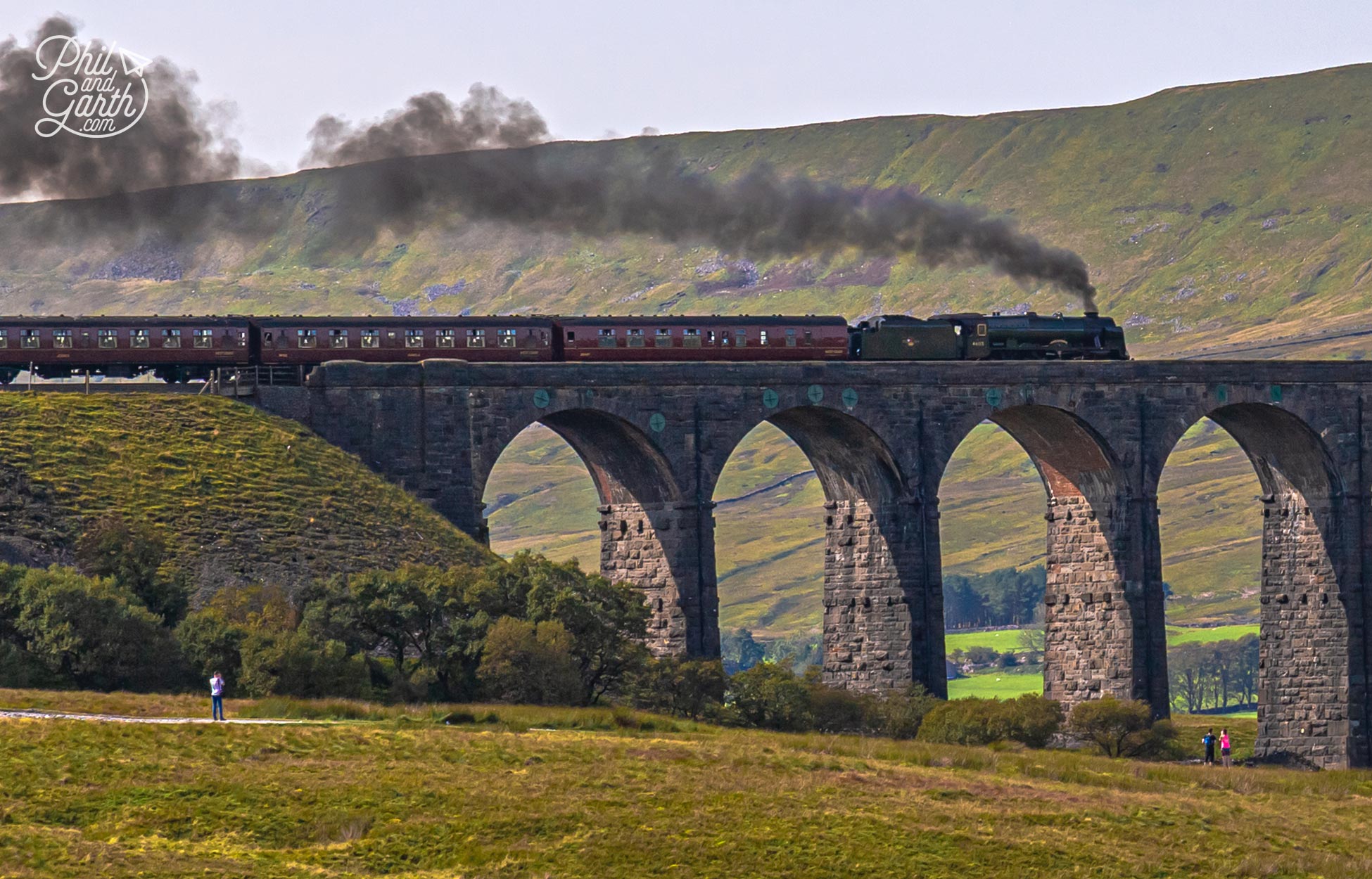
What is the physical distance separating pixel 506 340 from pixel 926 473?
1469 centimetres

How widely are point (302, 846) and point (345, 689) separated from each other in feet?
57.2

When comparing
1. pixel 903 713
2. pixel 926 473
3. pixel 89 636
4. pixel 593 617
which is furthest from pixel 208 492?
pixel 926 473

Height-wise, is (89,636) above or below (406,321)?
below

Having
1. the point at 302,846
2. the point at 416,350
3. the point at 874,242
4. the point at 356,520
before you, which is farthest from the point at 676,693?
Result: the point at 874,242

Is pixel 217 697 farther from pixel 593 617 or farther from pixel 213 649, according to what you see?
pixel 593 617

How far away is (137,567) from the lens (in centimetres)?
5375

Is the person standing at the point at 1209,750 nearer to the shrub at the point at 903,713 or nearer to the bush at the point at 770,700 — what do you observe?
the shrub at the point at 903,713

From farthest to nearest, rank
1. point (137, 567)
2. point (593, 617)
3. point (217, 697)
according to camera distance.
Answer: point (593, 617) → point (137, 567) → point (217, 697)

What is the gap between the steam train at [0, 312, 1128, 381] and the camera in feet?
211

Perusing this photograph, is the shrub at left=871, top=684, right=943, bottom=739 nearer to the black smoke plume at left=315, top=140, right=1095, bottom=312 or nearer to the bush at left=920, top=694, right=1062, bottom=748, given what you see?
the bush at left=920, top=694, right=1062, bottom=748

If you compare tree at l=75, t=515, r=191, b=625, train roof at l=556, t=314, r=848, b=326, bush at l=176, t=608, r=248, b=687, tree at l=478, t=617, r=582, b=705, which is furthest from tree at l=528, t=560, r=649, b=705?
train roof at l=556, t=314, r=848, b=326

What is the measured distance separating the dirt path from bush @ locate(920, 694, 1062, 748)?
23772 mm

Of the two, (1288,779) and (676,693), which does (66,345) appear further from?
(1288,779)

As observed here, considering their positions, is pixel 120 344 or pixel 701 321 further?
pixel 701 321
